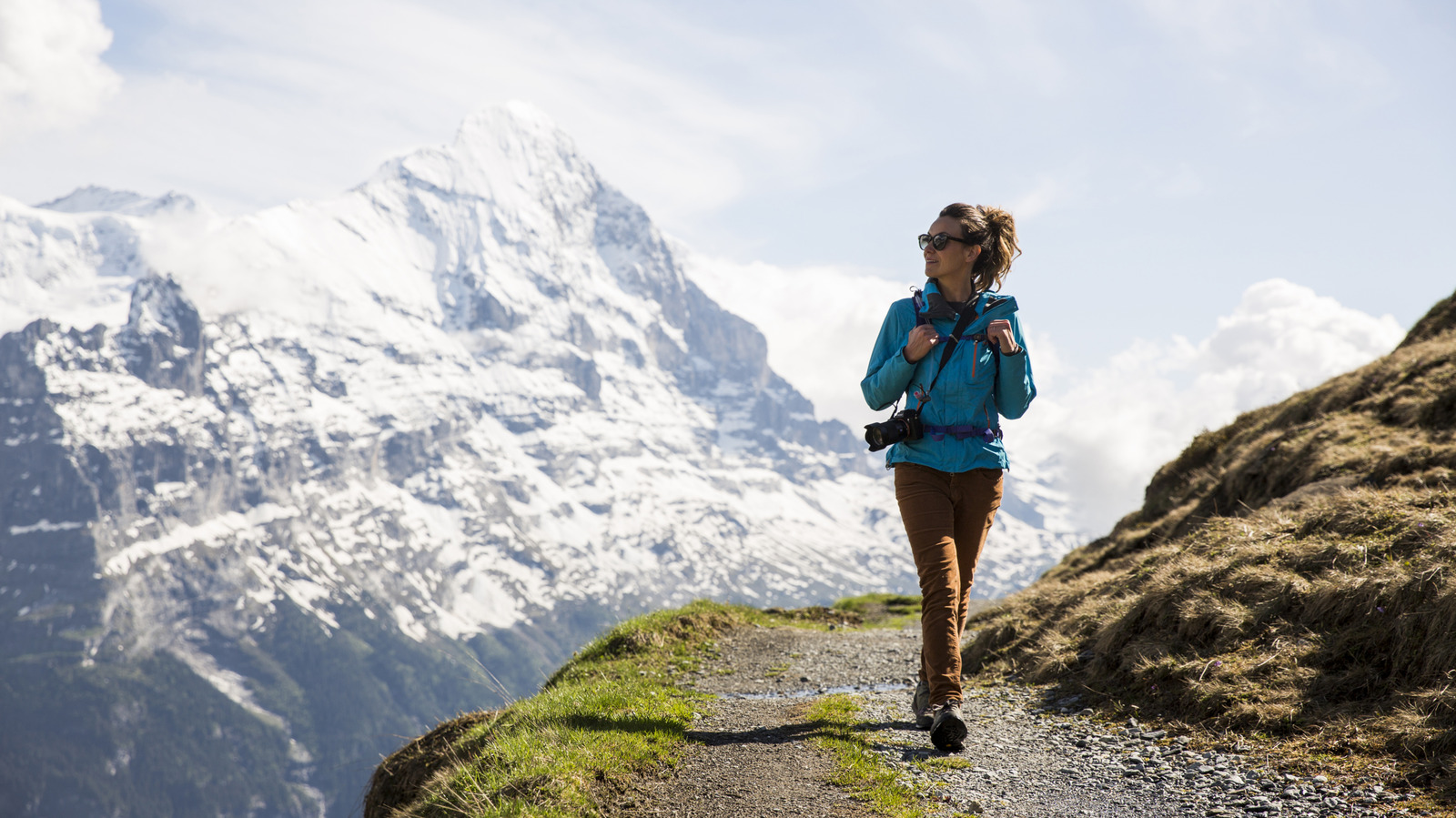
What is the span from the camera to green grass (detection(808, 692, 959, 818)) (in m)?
6.37

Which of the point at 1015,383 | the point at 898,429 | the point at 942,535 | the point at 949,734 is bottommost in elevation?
the point at 949,734

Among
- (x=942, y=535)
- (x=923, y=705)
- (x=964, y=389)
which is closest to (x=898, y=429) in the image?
(x=964, y=389)

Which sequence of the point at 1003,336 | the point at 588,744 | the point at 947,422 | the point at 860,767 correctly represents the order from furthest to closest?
the point at 588,744 < the point at 947,422 < the point at 860,767 < the point at 1003,336

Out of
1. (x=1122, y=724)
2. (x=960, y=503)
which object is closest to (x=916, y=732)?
(x=1122, y=724)

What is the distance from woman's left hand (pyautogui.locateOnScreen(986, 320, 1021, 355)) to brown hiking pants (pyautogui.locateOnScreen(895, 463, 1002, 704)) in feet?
3.45

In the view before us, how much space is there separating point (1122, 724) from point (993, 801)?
280 cm

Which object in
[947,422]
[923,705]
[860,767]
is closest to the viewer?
[860,767]

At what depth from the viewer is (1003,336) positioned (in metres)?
7.14

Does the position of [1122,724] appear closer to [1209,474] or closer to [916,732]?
[916,732]

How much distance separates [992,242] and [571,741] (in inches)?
229

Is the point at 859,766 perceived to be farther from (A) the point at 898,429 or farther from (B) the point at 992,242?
(B) the point at 992,242

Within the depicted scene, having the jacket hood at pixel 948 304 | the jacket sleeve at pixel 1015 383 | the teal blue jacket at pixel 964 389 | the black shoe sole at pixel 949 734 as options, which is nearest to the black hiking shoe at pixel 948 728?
the black shoe sole at pixel 949 734

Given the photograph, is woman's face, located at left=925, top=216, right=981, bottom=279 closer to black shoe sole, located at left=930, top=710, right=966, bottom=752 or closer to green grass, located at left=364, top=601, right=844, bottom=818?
black shoe sole, located at left=930, top=710, right=966, bottom=752

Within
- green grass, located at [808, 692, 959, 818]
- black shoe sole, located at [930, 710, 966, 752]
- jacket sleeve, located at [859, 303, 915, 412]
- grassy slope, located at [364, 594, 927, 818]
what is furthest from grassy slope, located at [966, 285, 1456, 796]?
jacket sleeve, located at [859, 303, 915, 412]
